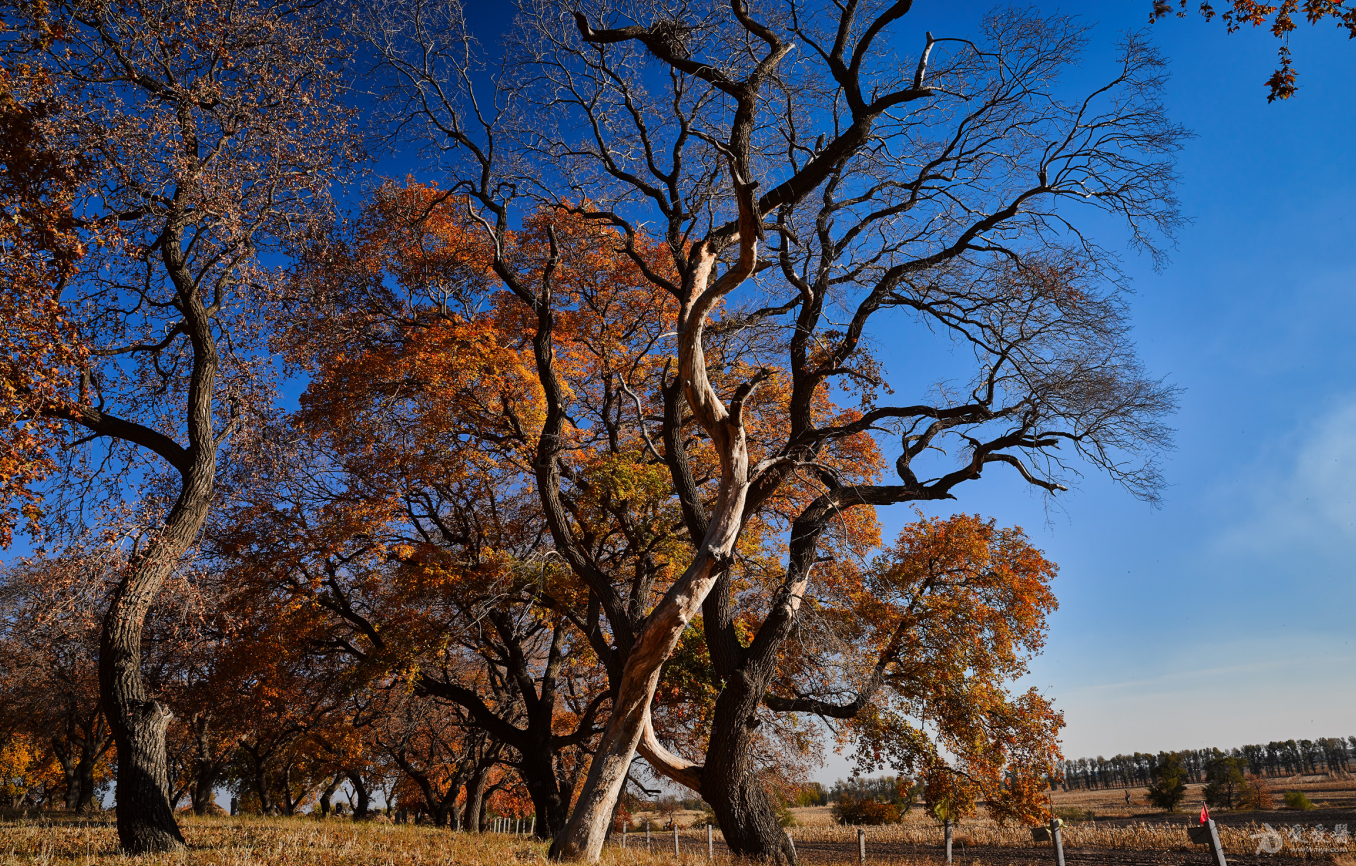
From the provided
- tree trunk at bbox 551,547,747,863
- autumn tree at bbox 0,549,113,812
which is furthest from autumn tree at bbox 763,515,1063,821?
autumn tree at bbox 0,549,113,812

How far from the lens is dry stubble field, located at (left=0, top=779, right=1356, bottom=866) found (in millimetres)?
7164

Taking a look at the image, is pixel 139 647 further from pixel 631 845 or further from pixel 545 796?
pixel 631 845

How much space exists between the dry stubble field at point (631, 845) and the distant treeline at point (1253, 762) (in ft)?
156

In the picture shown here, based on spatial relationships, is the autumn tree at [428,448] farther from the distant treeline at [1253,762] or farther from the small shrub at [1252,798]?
the distant treeline at [1253,762]

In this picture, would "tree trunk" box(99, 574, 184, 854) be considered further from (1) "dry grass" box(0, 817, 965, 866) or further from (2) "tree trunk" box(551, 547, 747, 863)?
(2) "tree trunk" box(551, 547, 747, 863)

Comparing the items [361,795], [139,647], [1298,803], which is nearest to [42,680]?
[361,795]

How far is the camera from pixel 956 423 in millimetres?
10438

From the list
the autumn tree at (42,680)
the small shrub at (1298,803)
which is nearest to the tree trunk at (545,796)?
the autumn tree at (42,680)

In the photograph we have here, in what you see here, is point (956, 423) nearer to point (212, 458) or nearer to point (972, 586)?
point (972, 586)

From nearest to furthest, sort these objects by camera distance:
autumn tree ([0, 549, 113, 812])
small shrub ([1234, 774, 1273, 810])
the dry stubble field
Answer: the dry stubble field
autumn tree ([0, 549, 113, 812])
small shrub ([1234, 774, 1273, 810])

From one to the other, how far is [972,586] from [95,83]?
19.5 metres

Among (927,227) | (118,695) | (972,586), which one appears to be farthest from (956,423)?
(118,695)

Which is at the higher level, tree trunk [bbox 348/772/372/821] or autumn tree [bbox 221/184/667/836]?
autumn tree [bbox 221/184/667/836]

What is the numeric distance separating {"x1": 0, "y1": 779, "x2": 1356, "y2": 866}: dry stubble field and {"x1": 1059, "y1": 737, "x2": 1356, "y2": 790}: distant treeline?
1870 inches
